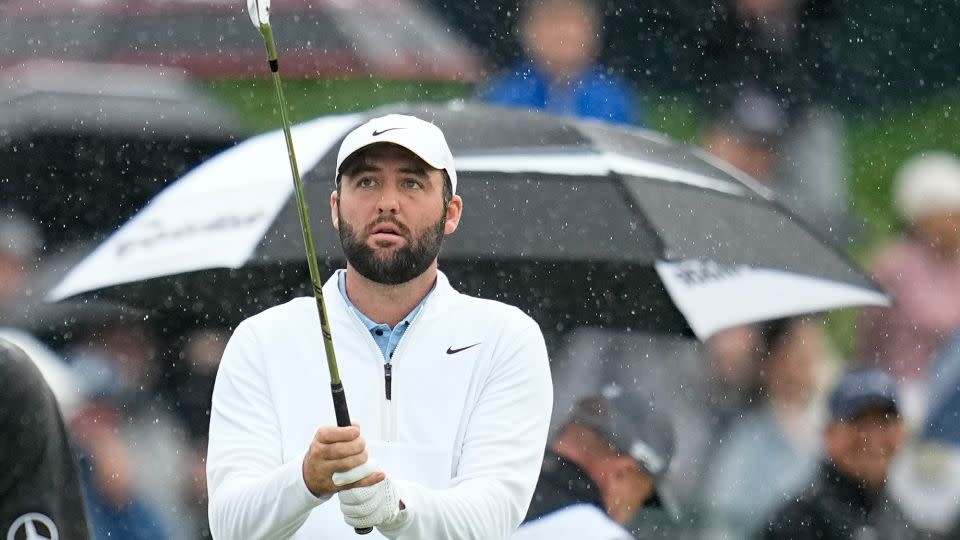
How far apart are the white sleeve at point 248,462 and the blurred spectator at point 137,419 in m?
2.21

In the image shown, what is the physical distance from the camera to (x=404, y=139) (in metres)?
2.12

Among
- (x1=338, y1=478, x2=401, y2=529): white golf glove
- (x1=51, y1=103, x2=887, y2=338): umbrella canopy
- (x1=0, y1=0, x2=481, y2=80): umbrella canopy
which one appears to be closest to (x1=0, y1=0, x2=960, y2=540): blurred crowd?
(x1=51, y1=103, x2=887, y2=338): umbrella canopy

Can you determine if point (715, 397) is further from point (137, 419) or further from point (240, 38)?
point (240, 38)

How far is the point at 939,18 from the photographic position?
26.9ft

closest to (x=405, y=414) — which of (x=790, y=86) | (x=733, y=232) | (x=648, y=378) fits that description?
(x=733, y=232)

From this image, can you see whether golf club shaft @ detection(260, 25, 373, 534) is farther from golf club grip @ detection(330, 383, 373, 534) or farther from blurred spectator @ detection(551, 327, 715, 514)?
blurred spectator @ detection(551, 327, 715, 514)

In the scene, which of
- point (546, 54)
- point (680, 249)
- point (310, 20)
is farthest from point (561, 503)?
point (310, 20)

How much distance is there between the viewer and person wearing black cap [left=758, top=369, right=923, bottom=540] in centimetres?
397

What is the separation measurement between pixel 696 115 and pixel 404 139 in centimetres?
553

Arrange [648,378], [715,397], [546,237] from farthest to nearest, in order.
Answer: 1. [715,397]
2. [648,378]
3. [546,237]

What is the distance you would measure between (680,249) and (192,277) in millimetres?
1104

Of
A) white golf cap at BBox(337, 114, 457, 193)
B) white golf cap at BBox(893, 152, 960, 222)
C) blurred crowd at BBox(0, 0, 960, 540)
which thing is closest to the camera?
white golf cap at BBox(337, 114, 457, 193)

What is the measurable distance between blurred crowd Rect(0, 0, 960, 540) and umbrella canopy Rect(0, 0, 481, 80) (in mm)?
2557

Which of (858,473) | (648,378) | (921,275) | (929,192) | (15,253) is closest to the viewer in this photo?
(858,473)
